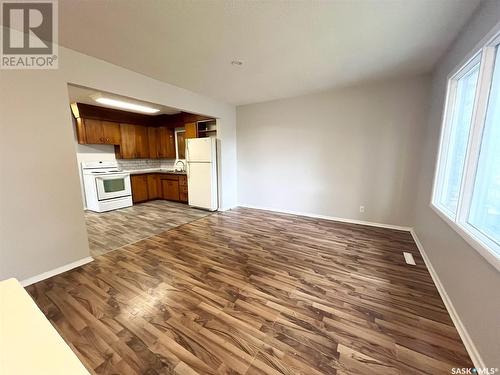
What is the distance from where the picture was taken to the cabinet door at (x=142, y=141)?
570 cm

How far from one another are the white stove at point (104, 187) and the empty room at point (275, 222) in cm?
A: 110

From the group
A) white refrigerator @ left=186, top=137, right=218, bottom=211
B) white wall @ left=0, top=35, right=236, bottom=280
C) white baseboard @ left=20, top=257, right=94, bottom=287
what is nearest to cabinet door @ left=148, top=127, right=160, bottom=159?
white refrigerator @ left=186, top=137, right=218, bottom=211

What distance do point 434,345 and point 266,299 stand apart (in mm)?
1260

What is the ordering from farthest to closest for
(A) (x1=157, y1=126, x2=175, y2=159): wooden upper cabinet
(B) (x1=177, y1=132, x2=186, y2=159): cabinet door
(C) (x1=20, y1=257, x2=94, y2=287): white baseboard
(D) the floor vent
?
(B) (x1=177, y1=132, x2=186, y2=159): cabinet door, (A) (x1=157, y1=126, x2=175, y2=159): wooden upper cabinet, (D) the floor vent, (C) (x1=20, y1=257, x2=94, y2=287): white baseboard

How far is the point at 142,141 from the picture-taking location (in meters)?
5.83

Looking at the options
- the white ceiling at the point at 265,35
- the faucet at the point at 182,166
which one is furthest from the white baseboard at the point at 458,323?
the faucet at the point at 182,166

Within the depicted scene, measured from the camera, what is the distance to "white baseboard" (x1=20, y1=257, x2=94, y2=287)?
2.10 m

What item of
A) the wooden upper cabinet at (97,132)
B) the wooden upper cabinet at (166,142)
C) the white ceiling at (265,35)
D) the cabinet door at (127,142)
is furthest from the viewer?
the wooden upper cabinet at (166,142)

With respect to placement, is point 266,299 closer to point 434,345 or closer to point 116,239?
point 434,345

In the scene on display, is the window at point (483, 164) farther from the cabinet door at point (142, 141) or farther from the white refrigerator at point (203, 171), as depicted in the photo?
the cabinet door at point (142, 141)

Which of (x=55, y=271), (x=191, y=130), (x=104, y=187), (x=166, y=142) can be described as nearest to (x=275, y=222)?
(x=191, y=130)

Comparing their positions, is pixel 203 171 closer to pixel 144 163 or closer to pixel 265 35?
pixel 144 163

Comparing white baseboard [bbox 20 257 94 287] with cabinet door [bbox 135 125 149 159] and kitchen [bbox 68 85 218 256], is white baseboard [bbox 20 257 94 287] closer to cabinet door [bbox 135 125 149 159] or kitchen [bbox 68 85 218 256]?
kitchen [bbox 68 85 218 256]

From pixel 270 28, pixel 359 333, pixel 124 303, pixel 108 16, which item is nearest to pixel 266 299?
pixel 359 333
